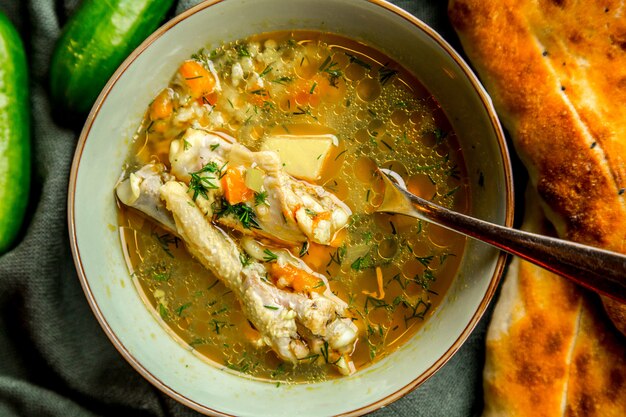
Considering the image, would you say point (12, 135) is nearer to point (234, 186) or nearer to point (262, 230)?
point (234, 186)

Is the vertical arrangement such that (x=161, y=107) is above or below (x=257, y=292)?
above

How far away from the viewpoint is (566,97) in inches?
104

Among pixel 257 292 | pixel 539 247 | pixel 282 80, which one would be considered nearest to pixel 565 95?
pixel 539 247

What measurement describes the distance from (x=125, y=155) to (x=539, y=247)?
1760 mm

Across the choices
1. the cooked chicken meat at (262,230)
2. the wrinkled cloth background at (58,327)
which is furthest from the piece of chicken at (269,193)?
the wrinkled cloth background at (58,327)

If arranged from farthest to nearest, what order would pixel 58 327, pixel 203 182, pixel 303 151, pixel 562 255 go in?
Result: pixel 58 327, pixel 303 151, pixel 203 182, pixel 562 255

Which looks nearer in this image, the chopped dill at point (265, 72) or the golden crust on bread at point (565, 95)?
the golden crust on bread at point (565, 95)

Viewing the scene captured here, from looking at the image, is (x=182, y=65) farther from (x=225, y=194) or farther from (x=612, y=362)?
(x=612, y=362)

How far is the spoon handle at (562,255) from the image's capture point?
6.46ft

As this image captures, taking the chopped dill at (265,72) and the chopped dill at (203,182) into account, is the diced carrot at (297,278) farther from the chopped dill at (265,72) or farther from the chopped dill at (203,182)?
the chopped dill at (265,72)

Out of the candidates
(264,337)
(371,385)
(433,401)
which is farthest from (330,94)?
(433,401)

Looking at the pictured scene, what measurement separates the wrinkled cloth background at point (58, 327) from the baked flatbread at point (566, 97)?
0.29 m

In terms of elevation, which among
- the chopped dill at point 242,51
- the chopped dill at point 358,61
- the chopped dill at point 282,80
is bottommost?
the chopped dill at point 242,51

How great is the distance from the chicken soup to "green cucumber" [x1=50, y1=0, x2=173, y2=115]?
0.85 ft
